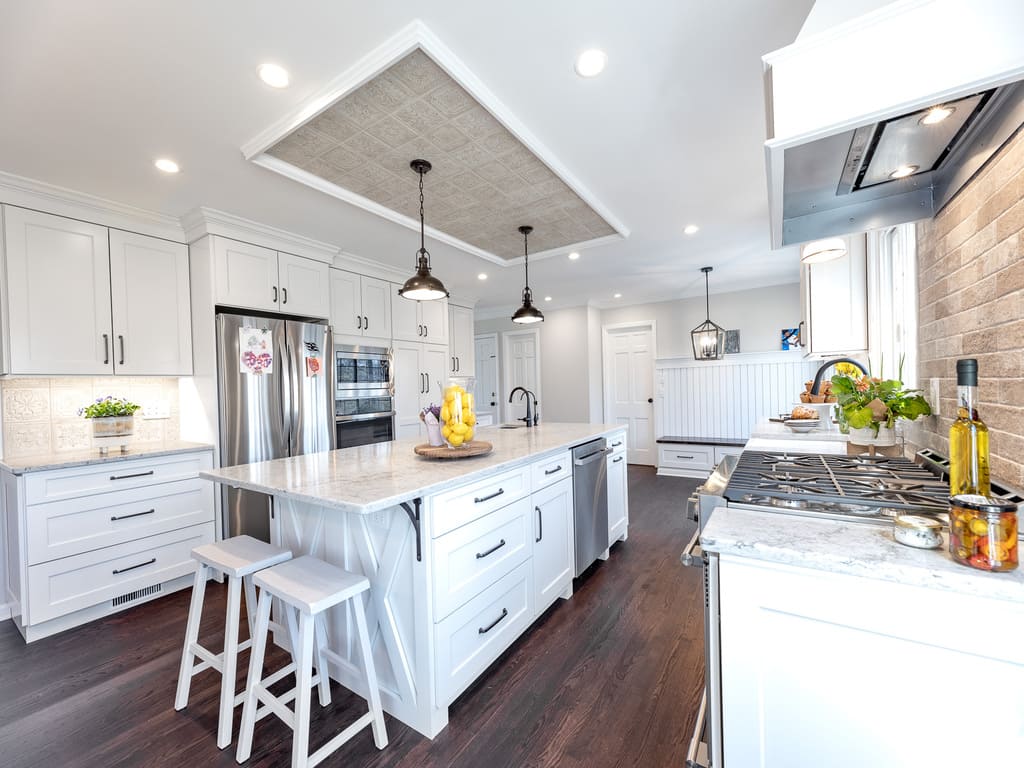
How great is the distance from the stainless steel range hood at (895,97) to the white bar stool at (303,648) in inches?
66.5

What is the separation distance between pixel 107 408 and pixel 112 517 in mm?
701

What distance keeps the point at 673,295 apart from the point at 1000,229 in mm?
5110

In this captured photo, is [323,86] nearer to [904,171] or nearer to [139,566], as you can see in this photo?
[904,171]

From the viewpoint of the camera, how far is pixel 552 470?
2.32 metres

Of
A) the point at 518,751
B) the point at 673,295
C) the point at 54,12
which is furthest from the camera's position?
the point at 673,295

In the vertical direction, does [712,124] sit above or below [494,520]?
above

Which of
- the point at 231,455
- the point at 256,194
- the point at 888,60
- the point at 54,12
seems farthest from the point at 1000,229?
the point at 231,455

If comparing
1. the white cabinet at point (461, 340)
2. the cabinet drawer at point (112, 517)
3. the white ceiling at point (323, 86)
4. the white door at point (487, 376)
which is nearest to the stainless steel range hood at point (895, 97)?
the white ceiling at point (323, 86)

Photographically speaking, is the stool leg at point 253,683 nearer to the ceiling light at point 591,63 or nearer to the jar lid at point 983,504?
the jar lid at point 983,504

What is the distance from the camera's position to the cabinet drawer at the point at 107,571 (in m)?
2.21

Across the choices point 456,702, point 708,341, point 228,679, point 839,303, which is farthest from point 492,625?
point 708,341

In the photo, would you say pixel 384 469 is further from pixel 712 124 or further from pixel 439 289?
pixel 712 124

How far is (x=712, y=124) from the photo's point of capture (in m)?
2.03

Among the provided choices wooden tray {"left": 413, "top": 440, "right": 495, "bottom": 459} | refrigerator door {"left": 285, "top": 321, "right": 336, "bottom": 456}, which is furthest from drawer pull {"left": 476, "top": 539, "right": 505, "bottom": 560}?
refrigerator door {"left": 285, "top": 321, "right": 336, "bottom": 456}
